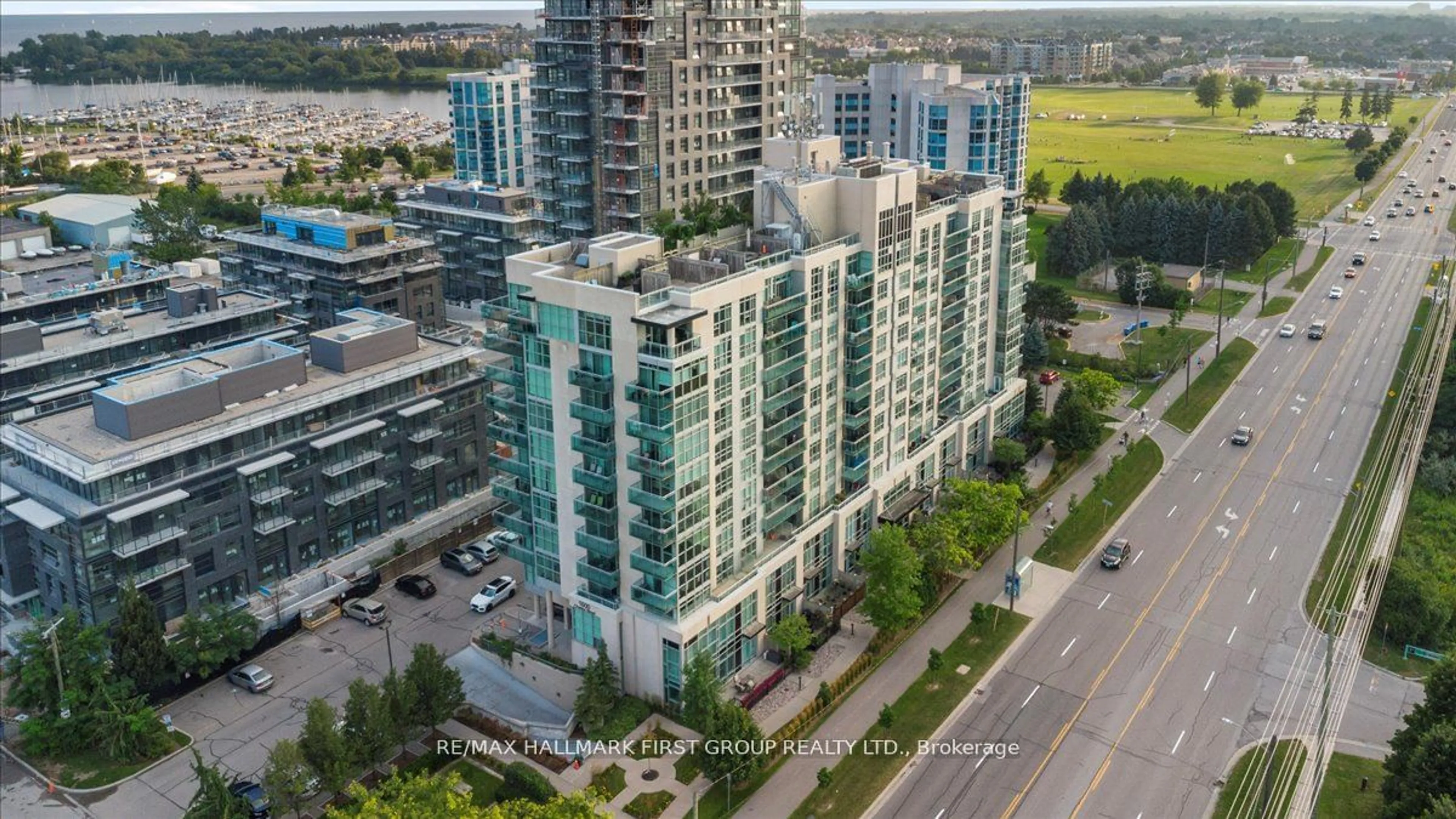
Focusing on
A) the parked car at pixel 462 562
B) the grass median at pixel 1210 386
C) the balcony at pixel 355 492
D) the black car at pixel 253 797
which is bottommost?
the black car at pixel 253 797

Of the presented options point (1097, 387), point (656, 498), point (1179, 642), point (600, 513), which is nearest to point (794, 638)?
point (656, 498)

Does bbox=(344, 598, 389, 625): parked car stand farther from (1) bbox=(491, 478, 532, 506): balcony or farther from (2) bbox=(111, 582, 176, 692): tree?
(1) bbox=(491, 478, 532, 506): balcony

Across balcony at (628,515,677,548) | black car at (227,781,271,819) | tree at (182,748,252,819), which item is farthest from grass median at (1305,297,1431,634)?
tree at (182,748,252,819)

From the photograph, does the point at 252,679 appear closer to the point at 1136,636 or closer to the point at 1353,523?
the point at 1136,636

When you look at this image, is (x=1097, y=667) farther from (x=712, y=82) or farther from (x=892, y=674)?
(x=712, y=82)

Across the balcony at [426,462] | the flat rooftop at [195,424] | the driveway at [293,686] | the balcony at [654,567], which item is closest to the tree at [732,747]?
the balcony at [654,567]

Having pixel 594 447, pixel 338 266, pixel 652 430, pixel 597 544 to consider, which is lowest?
pixel 597 544

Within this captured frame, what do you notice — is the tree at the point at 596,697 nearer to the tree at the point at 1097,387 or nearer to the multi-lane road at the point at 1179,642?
Result: the multi-lane road at the point at 1179,642
